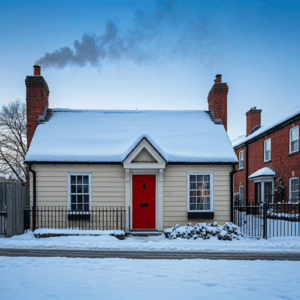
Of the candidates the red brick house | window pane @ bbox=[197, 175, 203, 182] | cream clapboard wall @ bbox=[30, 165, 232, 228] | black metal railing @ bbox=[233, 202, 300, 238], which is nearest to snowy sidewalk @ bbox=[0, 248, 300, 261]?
black metal railing @ bbox=[233, 202, 300, 238]

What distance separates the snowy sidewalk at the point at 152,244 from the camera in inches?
355

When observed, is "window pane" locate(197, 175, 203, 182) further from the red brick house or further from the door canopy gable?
the red brick house

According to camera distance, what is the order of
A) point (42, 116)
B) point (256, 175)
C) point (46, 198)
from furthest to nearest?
1. point (256, 175)
2. point (42, 116)
3. point (46, 198)

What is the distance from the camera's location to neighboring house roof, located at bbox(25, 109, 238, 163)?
11539 millimetres

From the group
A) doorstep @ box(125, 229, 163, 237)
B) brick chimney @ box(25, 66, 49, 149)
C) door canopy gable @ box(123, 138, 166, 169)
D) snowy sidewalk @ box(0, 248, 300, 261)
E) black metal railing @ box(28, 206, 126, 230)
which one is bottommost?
doorstep @ box(125, 229, 163, 237)

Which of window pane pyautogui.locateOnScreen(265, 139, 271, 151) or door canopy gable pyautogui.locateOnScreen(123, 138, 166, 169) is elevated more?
window pane pyautogui.locateOnScreen(265, 139, 271, 151)

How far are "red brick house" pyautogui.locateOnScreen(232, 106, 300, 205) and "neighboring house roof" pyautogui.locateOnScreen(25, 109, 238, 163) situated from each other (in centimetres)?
438

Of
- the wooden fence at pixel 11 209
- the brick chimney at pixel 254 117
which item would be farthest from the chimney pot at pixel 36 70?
the brick chimney at pixel 254 117

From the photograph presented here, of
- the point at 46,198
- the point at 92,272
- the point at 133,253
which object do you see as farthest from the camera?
the point at 46,198

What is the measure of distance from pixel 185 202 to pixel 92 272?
20.5 ft

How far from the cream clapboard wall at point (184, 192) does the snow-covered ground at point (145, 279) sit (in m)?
4.24

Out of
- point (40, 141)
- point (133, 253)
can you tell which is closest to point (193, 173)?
point (133, 253)

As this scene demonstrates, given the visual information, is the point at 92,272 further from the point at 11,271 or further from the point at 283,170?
the point at 283,170

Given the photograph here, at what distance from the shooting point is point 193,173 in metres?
11.8
